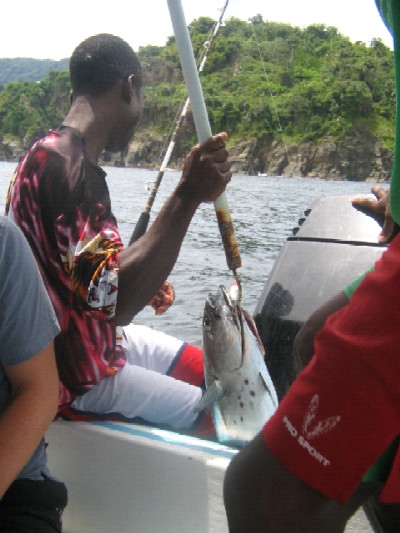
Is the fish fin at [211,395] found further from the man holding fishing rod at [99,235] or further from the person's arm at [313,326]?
the person's arm at [313,326]

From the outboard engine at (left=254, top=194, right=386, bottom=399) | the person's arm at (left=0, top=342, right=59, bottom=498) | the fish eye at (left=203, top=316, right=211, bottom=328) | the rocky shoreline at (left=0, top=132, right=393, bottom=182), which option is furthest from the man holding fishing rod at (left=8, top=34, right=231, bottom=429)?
the rocky shoreline at (left=0, top=132, right=393, bottom=182)

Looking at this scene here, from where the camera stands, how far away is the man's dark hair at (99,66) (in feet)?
6.78

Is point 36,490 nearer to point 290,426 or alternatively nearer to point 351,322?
point 290,426

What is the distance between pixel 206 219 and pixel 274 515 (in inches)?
572

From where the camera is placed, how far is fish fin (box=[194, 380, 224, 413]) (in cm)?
198

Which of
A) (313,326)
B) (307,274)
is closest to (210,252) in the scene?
(307,274)

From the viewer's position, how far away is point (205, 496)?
1748 millimetres

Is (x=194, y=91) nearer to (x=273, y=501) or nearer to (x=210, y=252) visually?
(x=273, y=501)

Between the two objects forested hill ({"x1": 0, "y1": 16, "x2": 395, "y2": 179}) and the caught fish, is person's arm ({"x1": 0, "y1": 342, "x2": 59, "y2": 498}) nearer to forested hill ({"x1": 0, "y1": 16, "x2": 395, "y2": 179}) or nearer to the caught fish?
the caught fish

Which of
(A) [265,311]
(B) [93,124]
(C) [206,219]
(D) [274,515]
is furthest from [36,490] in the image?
(C) [206,219]

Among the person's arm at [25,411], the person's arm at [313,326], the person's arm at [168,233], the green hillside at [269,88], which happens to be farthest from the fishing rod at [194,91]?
the green hillside at [269,88]

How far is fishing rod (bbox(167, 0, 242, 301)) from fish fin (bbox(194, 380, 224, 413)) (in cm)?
44

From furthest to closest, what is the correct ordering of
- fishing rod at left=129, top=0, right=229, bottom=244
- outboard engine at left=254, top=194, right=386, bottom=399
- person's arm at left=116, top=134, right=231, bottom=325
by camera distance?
fishing rod at left=129, top=0, right=229, bottom=244 → outboard engine at left=254, top=194, right=386, bottom=399 → person's arm at left=116, top=134, right=231, bottom=325

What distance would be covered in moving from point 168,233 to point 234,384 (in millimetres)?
475
